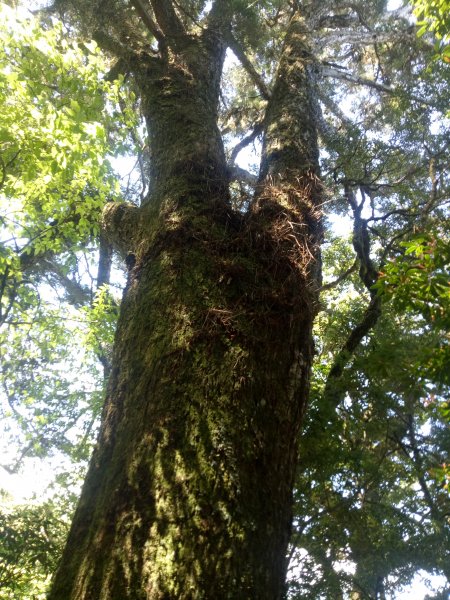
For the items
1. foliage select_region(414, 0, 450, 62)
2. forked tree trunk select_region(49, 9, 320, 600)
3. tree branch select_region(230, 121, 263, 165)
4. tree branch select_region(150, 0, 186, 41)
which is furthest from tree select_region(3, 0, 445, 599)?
tree branch select_region(230, 121, 263, 165)

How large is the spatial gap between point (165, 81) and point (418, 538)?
22.8ft

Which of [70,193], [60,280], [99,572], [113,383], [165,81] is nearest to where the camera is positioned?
[99,572]

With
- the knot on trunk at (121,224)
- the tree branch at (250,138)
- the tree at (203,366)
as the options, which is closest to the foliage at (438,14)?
the tree at (203,366)

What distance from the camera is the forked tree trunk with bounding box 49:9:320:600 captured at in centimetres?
180

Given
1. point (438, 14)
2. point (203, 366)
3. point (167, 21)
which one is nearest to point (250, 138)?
point (167, 21)

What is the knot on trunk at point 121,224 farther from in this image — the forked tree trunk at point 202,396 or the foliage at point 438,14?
the foliage at point 438,14

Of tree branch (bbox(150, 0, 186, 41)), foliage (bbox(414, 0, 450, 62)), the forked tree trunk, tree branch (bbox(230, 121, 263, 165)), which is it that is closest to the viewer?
the forked tree trunk

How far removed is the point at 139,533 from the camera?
1.82 meters

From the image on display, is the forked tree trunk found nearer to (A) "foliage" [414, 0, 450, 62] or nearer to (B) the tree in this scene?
(B) the tree

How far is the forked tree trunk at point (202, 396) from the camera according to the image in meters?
1.80

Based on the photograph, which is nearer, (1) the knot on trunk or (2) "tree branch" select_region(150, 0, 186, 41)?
(1) the knot on trunk

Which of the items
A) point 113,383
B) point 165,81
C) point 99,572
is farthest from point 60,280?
point 99,572

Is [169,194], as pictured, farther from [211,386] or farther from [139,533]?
[139,533]

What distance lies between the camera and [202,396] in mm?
2201
